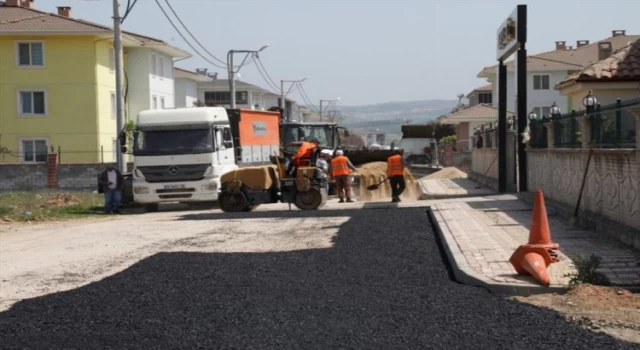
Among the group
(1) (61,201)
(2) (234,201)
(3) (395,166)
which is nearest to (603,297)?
(2) (234,201)

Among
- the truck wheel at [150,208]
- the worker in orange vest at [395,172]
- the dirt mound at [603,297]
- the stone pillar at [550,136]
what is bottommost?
the truck wheel at [150,208]

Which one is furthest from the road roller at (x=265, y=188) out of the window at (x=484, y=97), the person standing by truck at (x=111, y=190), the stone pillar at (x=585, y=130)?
the window at (x=484, y=97)

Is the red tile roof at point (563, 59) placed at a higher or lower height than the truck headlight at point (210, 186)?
higher

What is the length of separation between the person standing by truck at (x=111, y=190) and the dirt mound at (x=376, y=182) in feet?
34.3

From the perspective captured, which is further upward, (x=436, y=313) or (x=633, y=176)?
(x=633, y=176)

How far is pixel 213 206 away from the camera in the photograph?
3022 cm

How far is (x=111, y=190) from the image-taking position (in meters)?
29.1

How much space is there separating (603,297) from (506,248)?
4.01 meters

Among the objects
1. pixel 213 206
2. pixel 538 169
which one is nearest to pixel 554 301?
pixel 538 169

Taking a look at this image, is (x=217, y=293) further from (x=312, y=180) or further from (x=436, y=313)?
(x=312, y=180)

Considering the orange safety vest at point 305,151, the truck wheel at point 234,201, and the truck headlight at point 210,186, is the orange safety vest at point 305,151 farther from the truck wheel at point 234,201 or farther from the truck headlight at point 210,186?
the truck headlight at point 210,186

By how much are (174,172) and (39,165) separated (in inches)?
684

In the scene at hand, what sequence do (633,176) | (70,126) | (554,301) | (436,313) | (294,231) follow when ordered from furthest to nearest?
(70,126), (294,231), (633,176), (554,301), (436,313)

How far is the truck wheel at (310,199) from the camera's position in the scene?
25.9m
